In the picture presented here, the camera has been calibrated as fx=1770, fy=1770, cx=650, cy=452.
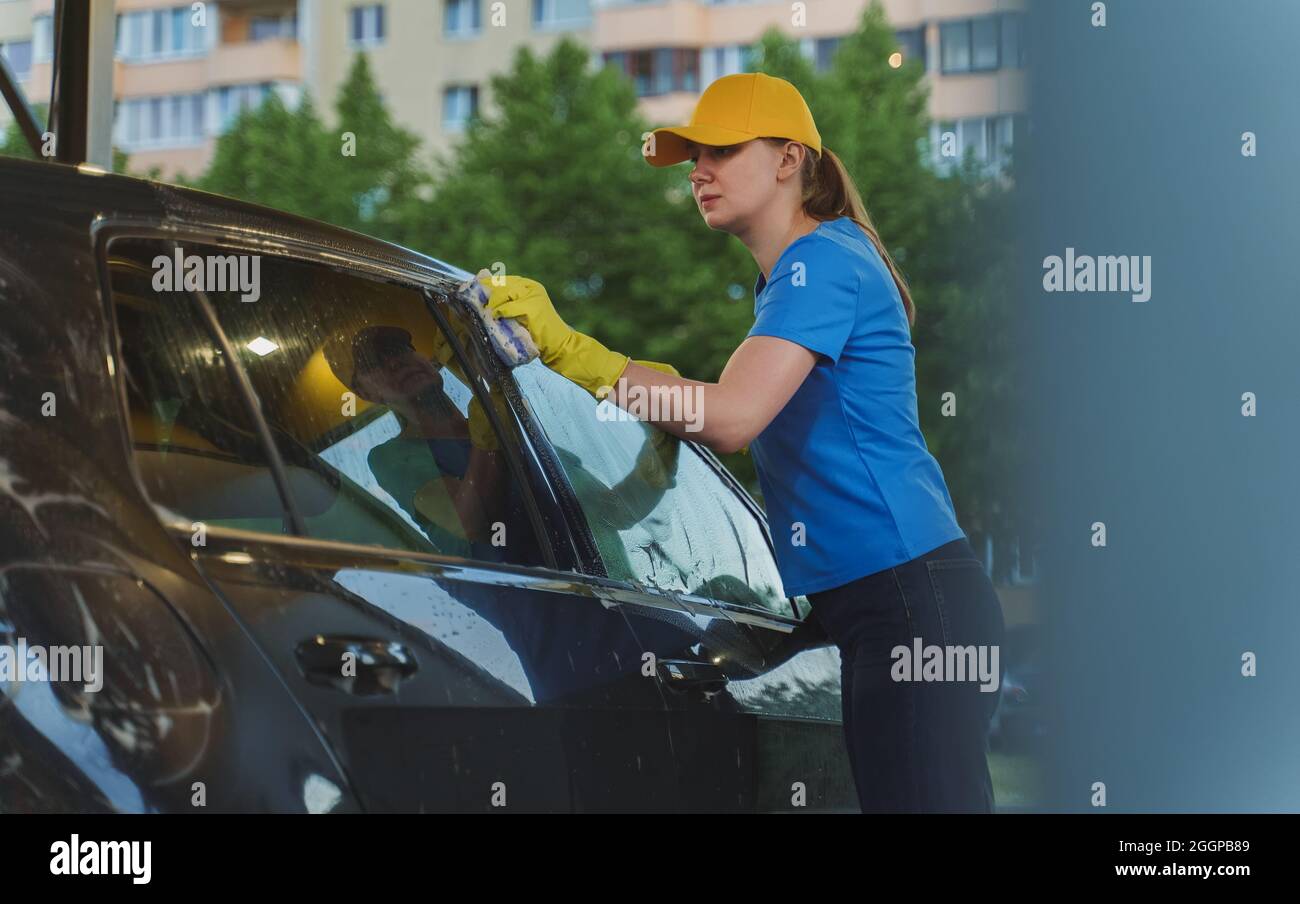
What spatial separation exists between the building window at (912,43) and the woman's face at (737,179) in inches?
953

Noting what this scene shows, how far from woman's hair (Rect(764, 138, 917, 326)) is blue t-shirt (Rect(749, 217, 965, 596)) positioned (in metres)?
0.10

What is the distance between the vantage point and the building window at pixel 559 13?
37.2 meters

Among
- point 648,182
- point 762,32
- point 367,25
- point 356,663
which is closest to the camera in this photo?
point 356,663

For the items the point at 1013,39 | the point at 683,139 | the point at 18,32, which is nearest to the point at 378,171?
the point at 18,32

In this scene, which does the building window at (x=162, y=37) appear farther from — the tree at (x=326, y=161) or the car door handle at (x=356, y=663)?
the car door handle at (x=356, y=663)

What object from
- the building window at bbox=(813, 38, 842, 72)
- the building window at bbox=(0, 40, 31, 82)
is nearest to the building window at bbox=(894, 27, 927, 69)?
the building window at bbox=(813, 38, 842, 72)

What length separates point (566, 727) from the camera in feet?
7.07

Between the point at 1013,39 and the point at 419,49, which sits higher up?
the point at 419,49

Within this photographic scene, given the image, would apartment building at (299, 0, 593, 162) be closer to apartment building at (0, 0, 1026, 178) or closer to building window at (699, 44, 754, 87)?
apartment building at (0, 0, 1026, 178)

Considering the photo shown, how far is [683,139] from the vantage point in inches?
104

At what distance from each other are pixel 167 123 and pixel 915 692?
141ft

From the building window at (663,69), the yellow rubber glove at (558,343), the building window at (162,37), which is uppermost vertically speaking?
the building window at (162,37)

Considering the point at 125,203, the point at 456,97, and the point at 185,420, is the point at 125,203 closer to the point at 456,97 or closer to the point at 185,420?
the point at 185,420

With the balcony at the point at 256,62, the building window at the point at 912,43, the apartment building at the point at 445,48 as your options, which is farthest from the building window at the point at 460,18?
the building window at the point at 912,43
